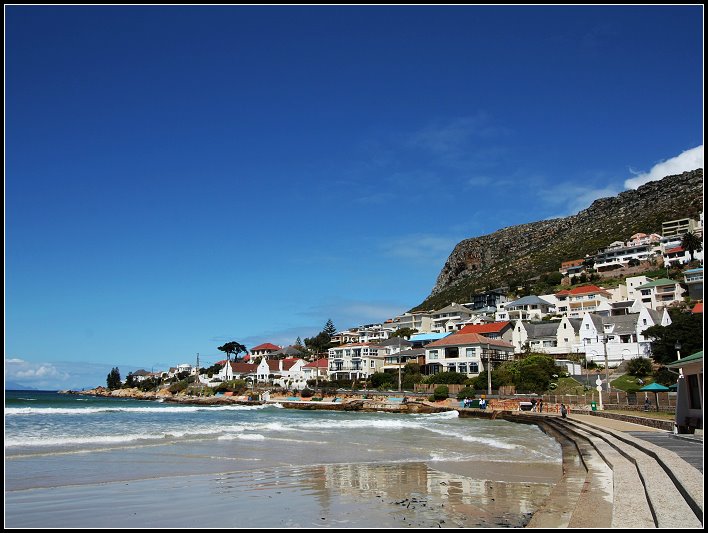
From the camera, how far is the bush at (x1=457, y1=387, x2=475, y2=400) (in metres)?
55.9

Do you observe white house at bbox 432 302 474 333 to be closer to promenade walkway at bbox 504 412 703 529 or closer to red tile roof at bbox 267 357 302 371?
red tile roof at bbox 267 357 302 371

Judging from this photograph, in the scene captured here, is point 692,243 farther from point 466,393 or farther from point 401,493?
point 401,493

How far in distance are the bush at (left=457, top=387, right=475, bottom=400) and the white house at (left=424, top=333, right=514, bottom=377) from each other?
7.41 meters

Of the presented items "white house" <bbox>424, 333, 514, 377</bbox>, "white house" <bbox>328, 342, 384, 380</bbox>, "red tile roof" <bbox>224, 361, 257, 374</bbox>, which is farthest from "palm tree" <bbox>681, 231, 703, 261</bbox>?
"red tile roof" <bbox>224, 361, 257, 374</bbox>

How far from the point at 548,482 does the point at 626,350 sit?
178 ft

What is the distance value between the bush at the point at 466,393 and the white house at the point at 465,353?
7.41 meters

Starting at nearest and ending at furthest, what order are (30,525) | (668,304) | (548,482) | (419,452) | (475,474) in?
(30,525)
(548,482)
(475,474)
(419,452)
(668,304)

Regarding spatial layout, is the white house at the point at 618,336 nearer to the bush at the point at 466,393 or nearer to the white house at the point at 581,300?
the bush at the point at 466,393

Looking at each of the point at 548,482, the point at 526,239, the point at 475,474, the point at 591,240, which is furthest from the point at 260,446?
the point at 526,239

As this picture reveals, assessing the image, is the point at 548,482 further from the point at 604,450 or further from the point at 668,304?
the point at 668,304

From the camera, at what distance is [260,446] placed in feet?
74.0

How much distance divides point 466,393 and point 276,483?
46.1 m

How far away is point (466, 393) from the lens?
56.5 metres

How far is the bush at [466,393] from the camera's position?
55875 millimetres
